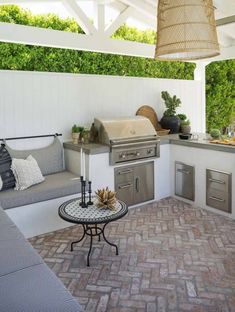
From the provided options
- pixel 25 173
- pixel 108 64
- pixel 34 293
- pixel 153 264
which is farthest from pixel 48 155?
pixel 108 64

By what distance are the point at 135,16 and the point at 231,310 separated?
15.9 ft

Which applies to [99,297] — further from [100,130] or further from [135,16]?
[135,16]

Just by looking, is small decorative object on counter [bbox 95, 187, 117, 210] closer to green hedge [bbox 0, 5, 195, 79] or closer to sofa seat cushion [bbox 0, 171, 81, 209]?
sofa seat cushion [bbox 0, 171, 81, 209]

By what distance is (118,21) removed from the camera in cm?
500

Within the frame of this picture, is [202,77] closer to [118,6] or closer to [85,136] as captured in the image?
[118,6]

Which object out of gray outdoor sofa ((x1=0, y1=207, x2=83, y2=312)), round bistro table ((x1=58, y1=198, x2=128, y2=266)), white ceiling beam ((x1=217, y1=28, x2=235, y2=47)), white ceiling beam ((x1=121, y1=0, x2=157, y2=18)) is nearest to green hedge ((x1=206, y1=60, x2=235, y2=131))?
white ceiling beam ((x1=217, y1=28, x2=235, y2=47))

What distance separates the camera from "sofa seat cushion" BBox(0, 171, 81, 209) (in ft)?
11.2

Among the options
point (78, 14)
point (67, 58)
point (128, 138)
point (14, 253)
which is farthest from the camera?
point (67, 58)

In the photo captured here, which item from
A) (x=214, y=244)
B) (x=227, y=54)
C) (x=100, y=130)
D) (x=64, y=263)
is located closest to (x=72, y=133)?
(x=100, y=130)

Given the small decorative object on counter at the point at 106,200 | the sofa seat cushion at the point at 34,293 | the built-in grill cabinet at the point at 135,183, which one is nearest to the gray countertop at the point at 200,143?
the built-in grill cabinet at the point at 135,183

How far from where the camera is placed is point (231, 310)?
2.29 meters

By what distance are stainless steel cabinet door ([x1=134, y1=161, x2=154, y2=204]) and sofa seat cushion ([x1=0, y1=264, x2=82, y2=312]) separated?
115 inches

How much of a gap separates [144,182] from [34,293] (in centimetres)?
328

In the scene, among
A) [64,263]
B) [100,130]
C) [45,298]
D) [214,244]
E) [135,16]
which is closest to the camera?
[45,298]
